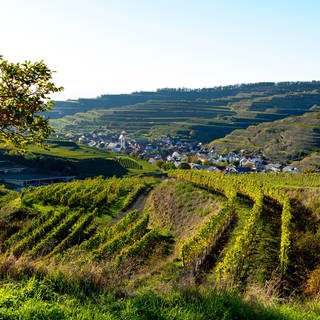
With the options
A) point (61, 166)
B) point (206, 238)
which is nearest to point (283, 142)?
point (61, 166)

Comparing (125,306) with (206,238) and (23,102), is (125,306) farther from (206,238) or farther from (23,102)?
(206,238)

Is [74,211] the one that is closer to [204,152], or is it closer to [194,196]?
[194,196]

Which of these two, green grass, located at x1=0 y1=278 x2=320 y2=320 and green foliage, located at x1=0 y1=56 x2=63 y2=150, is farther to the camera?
green foliage, located at x1=0 y1=56 x2=63 y2=150

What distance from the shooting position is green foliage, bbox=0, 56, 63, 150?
1331 cm

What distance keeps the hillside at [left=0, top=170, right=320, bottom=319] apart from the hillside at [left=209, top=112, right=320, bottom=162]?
117 meters

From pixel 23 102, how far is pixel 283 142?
174 m

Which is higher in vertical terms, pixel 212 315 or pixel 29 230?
pixel 212 315

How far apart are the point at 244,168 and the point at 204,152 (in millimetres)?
53343

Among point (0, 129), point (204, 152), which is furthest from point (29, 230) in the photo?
point (204, 152)

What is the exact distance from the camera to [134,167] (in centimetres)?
13575

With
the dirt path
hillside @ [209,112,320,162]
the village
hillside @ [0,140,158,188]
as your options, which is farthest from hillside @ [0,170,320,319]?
hillside @ [209,112,320,162]

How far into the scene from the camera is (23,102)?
1338cm

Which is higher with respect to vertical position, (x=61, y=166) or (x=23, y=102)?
(x=23, y=102)

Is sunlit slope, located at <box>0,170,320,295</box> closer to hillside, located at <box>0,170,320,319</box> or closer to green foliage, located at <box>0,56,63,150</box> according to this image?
hillside, located at <box>0,170,320,319</box>
